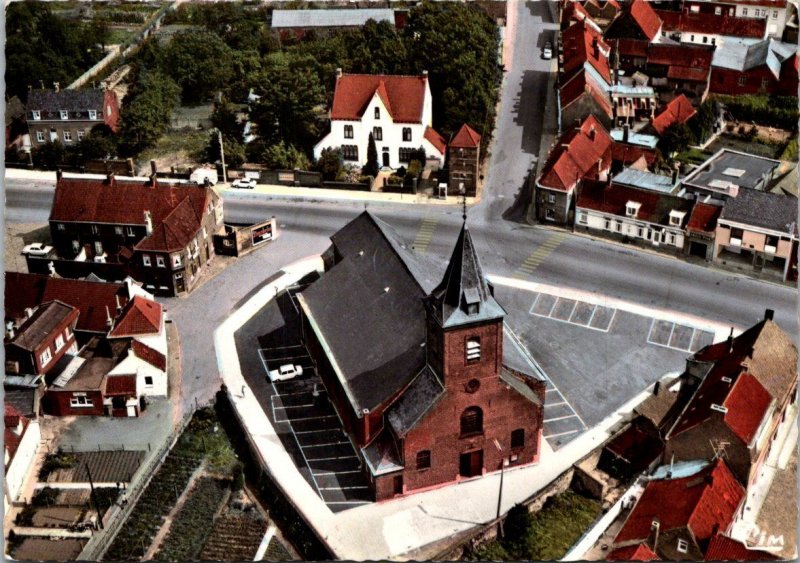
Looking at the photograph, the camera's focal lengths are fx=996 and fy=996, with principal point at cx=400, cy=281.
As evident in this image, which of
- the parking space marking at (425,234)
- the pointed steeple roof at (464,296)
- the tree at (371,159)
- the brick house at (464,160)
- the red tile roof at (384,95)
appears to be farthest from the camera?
the red tile roof at (384,95)

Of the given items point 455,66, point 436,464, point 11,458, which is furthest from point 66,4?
point 436,464

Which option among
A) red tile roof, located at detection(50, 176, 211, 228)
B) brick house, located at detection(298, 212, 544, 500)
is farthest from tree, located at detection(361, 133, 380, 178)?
brick house, located at detection(298, 212, 544, 500)

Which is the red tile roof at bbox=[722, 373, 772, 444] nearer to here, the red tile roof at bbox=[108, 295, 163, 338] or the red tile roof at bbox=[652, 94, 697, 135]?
the red tile roof at bbox=[108, 295, 163, 338]

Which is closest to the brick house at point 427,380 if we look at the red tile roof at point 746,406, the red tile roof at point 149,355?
the red tile roof at point 746,406

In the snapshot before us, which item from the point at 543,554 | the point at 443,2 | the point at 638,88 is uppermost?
the point at 443,2

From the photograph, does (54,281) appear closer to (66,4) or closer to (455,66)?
(455,66)

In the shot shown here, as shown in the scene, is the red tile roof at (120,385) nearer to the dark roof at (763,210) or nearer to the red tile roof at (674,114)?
the dark roof at (763,210)
